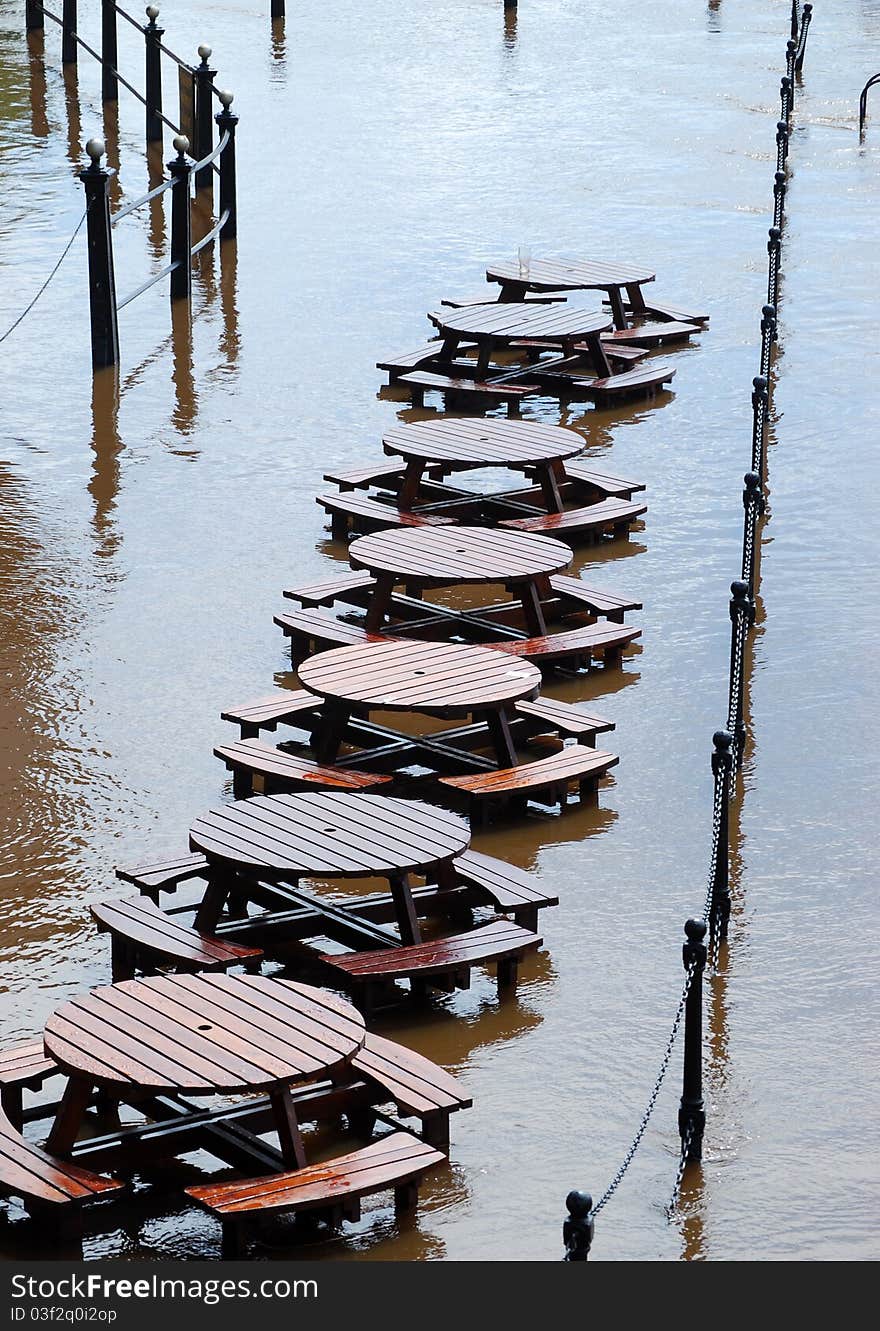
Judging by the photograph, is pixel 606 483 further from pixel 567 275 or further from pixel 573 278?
pixel 567 275

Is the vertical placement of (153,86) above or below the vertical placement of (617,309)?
above

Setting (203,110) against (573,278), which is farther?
(203,110)

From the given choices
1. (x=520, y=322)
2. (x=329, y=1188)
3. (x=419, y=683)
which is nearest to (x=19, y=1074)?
(x=329, y=1188)

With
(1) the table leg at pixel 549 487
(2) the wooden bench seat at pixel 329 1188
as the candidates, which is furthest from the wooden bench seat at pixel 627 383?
(2) the wooden bench seat at pixel 329 1188

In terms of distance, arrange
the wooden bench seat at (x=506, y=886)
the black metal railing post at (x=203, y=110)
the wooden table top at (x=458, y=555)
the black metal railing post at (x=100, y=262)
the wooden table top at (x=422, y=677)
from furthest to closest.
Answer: the black metal railing post at (x=203, y=110) → the black metal railing post at (x=100, y=262) → the wooden table top at (x=458, y=555) → the wooden table top at (x=422, y=677) → the wooden bench seat at (x=506, y=886)

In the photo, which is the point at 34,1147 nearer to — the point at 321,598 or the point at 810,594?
the point at 321,598

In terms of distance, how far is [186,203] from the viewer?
16062 mm

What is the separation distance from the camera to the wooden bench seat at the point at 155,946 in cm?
715

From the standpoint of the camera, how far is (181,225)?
1634 cm

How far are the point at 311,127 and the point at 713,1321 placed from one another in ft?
64.3

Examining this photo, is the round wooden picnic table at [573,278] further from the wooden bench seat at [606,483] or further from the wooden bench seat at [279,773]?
the wooden bench seat at [279,773]

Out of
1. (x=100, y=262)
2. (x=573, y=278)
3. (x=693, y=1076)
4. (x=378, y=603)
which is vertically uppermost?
(x=100, y=262)

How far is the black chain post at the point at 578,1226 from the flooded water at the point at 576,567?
1.11 metres

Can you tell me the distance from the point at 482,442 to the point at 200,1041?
6.42m
